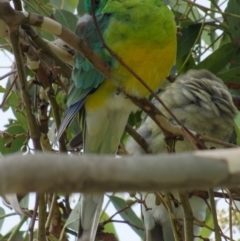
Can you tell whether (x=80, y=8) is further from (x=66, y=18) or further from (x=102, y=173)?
(x=102, y=173)

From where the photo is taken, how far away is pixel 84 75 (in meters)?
1.35

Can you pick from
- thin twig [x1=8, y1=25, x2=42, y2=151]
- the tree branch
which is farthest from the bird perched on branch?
the tree branch

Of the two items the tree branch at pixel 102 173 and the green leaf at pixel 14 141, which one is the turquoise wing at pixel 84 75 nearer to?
the green leaf at pixel 14 141

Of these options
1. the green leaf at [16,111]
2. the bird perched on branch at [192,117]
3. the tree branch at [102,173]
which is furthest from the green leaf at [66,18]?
the tree branch at [102,173]

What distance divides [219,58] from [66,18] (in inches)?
19.2

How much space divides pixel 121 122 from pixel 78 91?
0.49ft

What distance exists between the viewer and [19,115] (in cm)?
151

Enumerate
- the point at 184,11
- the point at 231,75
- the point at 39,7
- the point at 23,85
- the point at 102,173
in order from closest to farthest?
the point at 102,173
the point at 23,85
the point at 39,7
the point at 231,75
the point at 184,11

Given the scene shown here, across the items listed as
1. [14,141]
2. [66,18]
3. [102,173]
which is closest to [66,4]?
[66,18]

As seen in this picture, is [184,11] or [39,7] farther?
[184,11]

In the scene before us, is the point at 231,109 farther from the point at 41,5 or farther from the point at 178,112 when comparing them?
the point at 41,5

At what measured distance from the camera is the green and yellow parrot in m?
1.30

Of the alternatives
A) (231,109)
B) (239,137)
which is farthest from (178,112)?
(239,137)

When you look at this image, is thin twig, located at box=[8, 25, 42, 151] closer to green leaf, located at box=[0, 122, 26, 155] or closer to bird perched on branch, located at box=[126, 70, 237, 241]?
green leaf, located at box=[0, 122, 26, 155]
